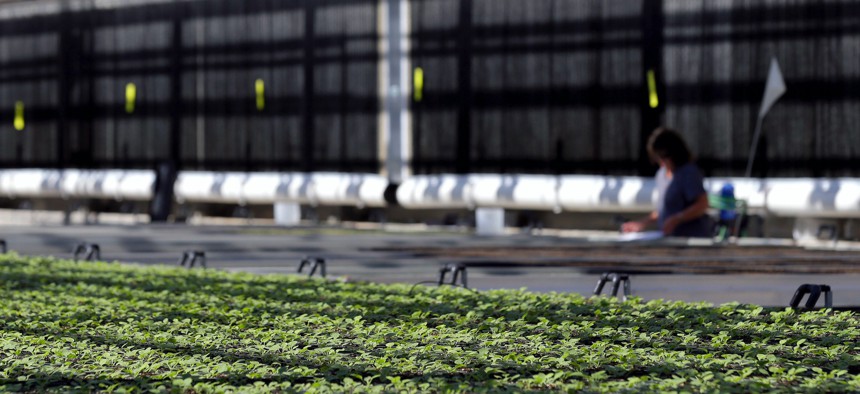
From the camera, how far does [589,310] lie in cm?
1131

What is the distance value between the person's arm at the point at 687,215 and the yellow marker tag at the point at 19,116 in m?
35.5

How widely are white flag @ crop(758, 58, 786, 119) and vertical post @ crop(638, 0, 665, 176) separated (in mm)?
2812

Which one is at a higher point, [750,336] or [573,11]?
[573,11]

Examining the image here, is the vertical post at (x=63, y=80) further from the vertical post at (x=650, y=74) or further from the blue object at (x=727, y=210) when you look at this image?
the blue object at (x=727, y=210)

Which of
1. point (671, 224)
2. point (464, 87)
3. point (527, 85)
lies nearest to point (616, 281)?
point (671, 224)

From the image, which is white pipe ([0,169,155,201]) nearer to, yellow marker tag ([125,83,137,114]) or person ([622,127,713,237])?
yellow marker tag ([125,83,137,114])

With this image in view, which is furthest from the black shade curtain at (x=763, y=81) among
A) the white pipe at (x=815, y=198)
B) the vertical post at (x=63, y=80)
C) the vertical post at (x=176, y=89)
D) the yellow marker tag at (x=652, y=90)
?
the vertical post at (x=63, y=80)

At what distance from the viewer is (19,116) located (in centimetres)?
4806

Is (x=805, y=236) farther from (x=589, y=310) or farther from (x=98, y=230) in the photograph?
(x=589, y=310)

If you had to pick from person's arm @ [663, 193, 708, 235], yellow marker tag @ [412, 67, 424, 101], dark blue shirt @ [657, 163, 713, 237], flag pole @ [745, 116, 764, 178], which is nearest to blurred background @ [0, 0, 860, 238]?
yellow marker tag @ [412, 67, 424, 101]

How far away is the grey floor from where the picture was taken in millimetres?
14281

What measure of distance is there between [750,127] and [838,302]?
57.2ft

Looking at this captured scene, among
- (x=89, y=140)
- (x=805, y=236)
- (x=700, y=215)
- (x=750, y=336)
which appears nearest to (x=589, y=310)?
(x=750, y=336)

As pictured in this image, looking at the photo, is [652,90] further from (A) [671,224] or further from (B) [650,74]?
(A) [671,224]
